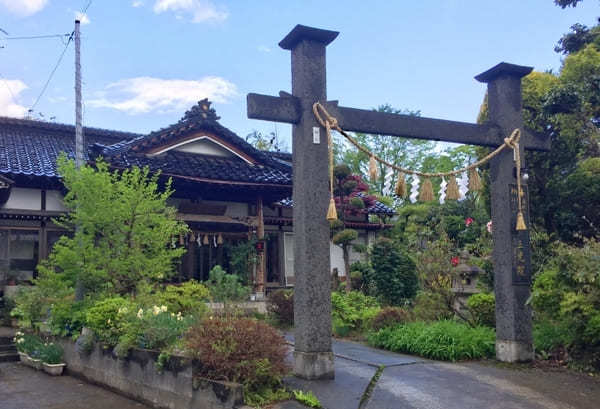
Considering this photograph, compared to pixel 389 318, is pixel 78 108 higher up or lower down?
higher up

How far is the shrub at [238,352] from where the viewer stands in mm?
7008

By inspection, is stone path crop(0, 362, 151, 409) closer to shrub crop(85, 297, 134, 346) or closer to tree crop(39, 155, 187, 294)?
shrub crop(85, 297, 134, 346)

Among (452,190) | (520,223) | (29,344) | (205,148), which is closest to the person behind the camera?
(520,223)

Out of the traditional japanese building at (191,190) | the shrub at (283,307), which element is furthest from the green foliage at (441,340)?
the traditional japanese building at (191,190)

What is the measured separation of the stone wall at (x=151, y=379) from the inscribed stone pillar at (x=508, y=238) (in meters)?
4.81

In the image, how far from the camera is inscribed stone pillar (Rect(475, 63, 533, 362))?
29.6ft

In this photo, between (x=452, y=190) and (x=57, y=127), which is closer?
(x=452, y=190)

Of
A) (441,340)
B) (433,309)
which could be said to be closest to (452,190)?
(441,340)

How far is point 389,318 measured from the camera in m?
11.8

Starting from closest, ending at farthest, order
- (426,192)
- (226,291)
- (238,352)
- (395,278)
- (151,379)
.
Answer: (238,352) < (151,379) < (426,192) < (226,291) < (395,278)

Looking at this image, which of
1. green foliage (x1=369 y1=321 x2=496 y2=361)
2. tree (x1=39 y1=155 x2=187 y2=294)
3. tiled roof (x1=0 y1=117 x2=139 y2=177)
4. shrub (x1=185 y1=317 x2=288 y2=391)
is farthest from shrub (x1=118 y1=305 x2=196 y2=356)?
tiled roof (x1=0 y1=117 x2=139 y2=177)

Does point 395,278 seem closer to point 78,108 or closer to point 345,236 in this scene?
point 345,236

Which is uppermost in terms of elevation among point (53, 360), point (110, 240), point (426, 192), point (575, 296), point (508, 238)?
point (426, 192)

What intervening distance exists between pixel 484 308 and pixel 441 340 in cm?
179
